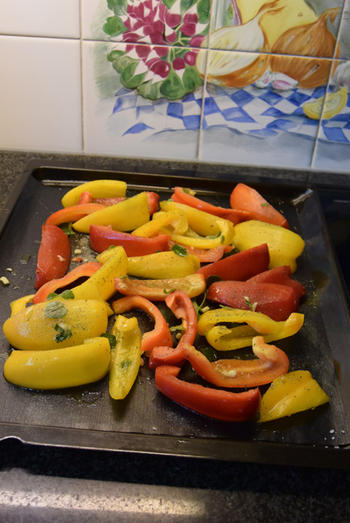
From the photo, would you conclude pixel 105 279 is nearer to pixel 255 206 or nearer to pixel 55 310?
pixel 55 310

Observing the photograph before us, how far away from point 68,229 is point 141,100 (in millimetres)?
→ 439

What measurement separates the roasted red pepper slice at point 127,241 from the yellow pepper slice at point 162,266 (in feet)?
0.12

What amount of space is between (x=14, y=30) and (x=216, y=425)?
110 cm

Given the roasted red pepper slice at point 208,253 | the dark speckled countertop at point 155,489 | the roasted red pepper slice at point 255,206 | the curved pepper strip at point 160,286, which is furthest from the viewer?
the roasted red pepper slice at point 255,206

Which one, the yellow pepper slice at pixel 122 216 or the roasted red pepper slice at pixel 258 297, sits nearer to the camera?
the roasted red pepper slice at pixel 258 297

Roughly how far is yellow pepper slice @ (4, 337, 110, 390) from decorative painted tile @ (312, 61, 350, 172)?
942mm

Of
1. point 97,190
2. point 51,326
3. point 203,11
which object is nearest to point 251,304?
point 51,326


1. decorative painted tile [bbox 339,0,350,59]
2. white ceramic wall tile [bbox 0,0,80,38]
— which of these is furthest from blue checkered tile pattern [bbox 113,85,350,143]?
white ceramic wall tile [bbox 0,0,80,38]

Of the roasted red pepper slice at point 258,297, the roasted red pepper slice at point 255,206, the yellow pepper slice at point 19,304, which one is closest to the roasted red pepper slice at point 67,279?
the yellow pepper slice at point 19,304

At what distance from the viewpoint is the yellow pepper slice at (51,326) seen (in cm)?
94

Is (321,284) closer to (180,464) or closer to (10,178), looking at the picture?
(180,464)

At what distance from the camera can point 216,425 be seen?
33.3 inches

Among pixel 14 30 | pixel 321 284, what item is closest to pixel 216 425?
pixel 321 284

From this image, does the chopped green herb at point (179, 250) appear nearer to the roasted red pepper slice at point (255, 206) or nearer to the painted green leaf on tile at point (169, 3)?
the roasted red pepper slice at point (255, 206)
